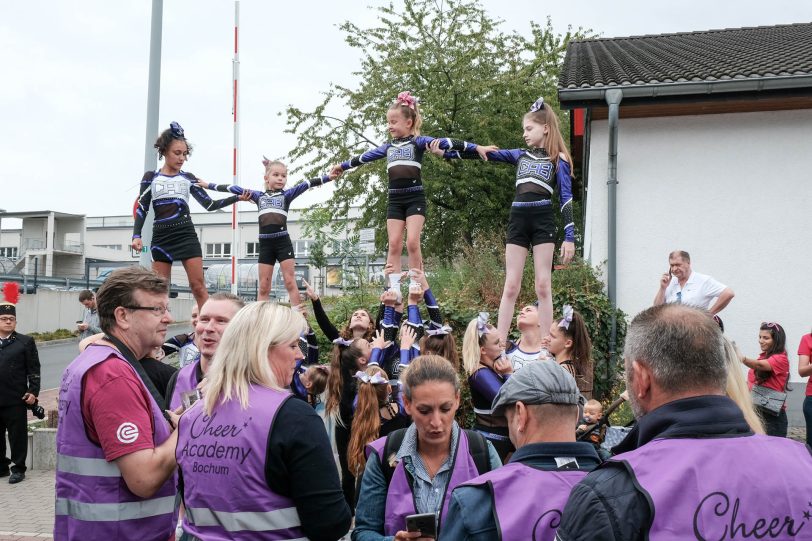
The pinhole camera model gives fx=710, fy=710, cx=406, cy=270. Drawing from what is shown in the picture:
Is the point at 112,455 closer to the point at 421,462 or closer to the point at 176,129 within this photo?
the point at 421,462

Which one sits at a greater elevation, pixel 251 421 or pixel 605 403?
pixel 251 421

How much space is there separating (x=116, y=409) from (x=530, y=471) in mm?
1630

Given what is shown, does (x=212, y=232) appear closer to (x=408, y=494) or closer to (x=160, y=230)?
(x=160, y=230)

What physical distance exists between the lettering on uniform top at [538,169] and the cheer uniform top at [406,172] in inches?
30.5

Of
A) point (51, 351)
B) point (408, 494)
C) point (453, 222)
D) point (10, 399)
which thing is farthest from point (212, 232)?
point (408, 494)

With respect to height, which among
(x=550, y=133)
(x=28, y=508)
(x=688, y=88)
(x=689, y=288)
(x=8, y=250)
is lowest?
(x=28, y=508)

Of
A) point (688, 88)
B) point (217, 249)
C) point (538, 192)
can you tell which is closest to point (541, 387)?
point (538, 192)

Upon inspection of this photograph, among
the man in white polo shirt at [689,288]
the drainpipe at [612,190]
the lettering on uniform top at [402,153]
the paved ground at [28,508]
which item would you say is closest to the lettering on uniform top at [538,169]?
the lettering on uniform top at [402,153]

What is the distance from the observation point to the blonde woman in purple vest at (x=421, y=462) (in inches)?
125

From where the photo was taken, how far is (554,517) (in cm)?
223

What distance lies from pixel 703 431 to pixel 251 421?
149 centimetres

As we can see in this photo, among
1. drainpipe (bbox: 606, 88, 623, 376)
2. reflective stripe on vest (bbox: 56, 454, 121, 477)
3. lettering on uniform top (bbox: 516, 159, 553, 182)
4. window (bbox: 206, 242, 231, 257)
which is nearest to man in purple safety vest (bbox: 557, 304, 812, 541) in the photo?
reflective stripe on vest (bbox: 56, 454, 121, 477)

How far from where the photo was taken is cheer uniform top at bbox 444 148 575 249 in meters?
7.83

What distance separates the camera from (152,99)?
29.4ft
